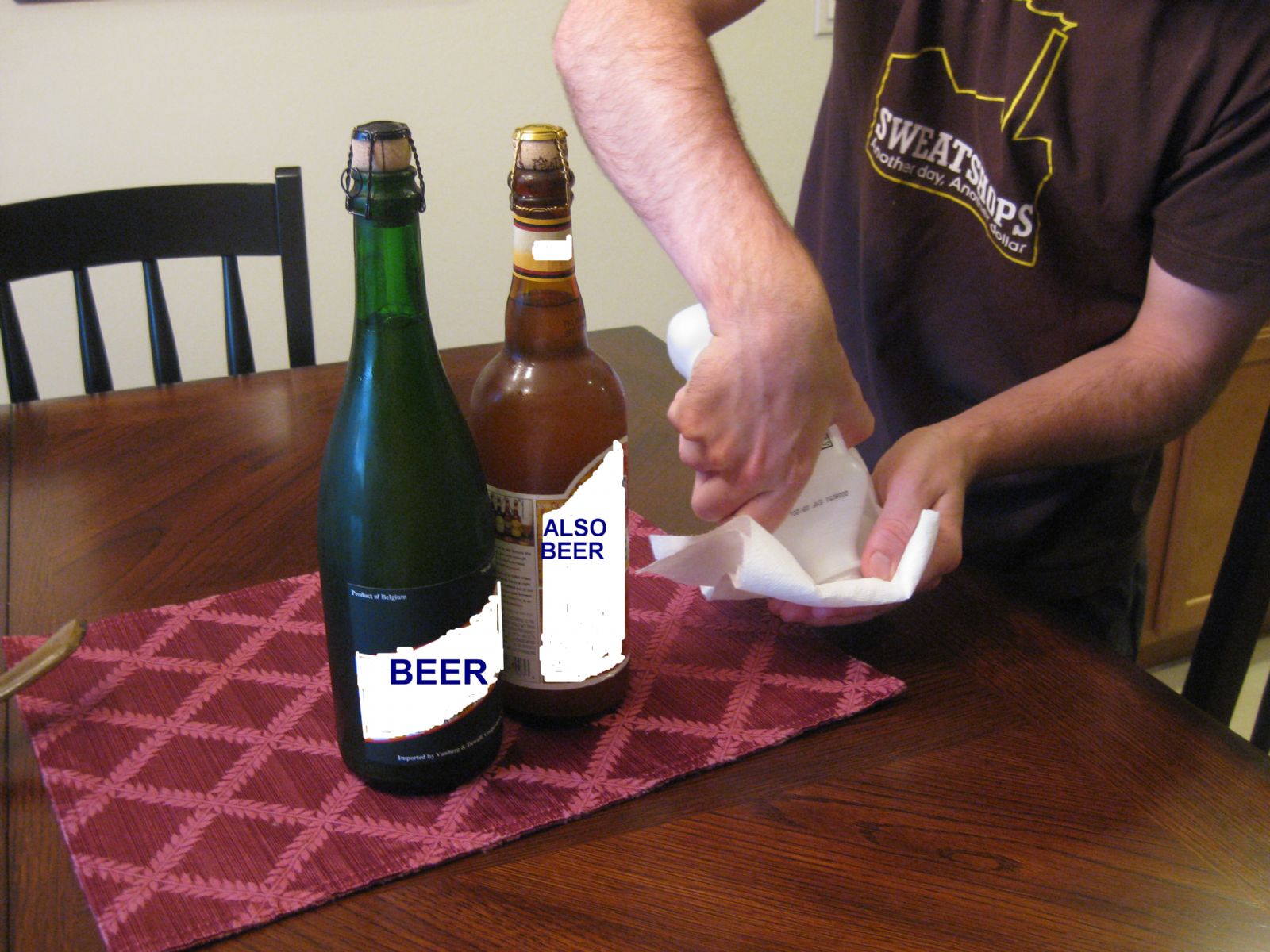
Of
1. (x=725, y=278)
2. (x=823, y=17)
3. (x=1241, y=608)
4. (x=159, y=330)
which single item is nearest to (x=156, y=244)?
(x=159, y=330)

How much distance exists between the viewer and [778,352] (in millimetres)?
622

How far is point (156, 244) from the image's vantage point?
4.13ft

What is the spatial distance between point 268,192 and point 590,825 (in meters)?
0.97

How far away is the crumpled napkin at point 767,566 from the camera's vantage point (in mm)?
598

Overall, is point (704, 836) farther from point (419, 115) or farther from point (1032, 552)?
point (419, 115)

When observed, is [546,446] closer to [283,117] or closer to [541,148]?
[541,148]

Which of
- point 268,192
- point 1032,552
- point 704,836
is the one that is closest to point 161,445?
point 268,192

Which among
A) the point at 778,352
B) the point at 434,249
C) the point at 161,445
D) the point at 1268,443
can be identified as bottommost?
the point at 434,249

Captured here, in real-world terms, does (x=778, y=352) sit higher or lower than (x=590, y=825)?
higher

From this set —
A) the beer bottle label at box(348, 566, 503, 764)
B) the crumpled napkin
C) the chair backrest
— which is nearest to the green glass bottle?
the beer bottle label at box(348, 566, 503, 764)

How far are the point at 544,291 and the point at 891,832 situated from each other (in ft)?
1.00

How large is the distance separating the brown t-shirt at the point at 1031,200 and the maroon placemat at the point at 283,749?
396mm

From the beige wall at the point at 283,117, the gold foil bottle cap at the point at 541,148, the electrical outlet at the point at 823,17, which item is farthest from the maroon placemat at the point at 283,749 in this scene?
the electrical outlet at the point at 823,17

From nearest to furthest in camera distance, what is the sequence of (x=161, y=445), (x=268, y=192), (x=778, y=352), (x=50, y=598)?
(x=778, y=352) → (x=50, y=598) → (x=161, y=445) → (x=268, y=192)
